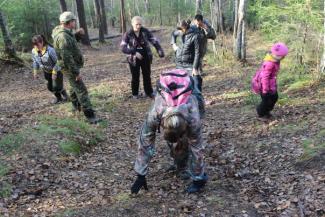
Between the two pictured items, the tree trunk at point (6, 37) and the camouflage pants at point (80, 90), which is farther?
the tree trunk at point (6, 37)

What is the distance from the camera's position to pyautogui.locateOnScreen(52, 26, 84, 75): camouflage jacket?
8195 mm

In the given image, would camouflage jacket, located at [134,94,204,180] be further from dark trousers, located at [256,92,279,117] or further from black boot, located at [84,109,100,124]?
black boot, located at [84,109,100,124]

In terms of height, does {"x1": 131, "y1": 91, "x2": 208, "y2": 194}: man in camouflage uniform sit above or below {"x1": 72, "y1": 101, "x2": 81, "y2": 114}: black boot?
above

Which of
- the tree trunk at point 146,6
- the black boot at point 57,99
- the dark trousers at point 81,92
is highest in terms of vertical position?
the dark trousers at point 81,92

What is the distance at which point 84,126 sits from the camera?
8656mm

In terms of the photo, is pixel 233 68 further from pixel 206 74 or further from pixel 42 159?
pixel 42 159

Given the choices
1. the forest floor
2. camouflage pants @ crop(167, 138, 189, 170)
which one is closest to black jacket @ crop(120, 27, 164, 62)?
the forest floor

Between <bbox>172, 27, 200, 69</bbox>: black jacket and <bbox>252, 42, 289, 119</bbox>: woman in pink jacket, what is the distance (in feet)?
5.33

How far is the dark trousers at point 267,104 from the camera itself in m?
8.41

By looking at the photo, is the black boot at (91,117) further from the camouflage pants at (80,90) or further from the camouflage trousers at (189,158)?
the camouflage trousers at (189,158)

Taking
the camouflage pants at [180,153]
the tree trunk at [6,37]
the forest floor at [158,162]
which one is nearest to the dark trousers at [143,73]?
→ the forest floor at [158,162]

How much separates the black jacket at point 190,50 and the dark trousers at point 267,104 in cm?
187

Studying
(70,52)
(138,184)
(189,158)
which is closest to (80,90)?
(70,52)

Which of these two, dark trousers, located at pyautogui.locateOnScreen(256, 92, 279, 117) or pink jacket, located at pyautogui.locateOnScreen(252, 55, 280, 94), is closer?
pink jacket, located at pyautogui.locateOnScreen(252, 55, 280, 94)
